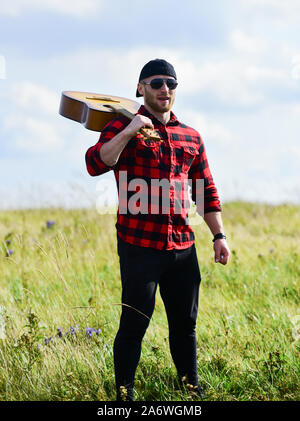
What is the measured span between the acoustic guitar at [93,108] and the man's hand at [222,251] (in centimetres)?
92

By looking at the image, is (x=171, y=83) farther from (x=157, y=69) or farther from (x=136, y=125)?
(x=136, y=125)

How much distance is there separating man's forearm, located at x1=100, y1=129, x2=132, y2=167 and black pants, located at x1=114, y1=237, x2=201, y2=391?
566 mm

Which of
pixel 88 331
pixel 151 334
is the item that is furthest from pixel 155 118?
pixel 151 334

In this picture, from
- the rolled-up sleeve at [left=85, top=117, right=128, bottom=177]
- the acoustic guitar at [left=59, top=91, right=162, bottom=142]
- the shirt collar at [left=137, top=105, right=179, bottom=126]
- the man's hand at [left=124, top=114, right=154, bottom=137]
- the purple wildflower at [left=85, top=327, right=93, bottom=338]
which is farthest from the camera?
the purple wildflower at [left=85, top=327, right=93, bottom=338]

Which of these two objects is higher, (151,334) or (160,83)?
(160,83)

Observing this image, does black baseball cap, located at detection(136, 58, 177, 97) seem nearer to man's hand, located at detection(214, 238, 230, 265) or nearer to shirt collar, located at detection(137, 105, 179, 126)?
shirt collar, located at detection(137, 105, 179, 126)

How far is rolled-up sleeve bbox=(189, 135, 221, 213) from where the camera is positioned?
362cm

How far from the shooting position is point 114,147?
2965 mm

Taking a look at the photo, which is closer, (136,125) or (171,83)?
(136,125)

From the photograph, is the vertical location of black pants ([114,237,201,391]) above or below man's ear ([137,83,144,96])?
below

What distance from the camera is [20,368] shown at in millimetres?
3713

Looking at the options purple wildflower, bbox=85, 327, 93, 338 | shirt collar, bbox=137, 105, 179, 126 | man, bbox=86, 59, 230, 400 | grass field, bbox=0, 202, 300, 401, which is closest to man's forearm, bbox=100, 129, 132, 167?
man, bbox=86, 59, 230, 400

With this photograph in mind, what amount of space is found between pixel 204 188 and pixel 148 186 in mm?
621
